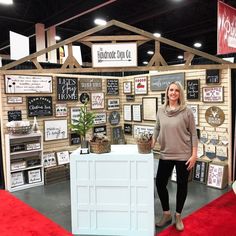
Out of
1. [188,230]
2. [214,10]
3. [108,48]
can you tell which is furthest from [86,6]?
[188,230]

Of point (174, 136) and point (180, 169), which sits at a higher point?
point (174, 136)

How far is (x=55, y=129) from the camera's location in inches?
201

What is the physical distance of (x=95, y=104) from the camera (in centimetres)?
565

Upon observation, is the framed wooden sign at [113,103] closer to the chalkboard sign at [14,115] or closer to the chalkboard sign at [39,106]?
the chalkboard sign at [39,106]

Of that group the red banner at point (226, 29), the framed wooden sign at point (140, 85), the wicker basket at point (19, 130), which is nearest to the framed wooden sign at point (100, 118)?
the framed wooden sign at point (140, 85)

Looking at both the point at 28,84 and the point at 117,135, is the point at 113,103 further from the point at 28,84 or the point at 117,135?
the point at 28,84

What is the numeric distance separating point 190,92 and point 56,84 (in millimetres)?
2457

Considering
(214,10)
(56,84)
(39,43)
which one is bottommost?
(56,84)

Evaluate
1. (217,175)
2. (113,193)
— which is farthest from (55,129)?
(217,175)

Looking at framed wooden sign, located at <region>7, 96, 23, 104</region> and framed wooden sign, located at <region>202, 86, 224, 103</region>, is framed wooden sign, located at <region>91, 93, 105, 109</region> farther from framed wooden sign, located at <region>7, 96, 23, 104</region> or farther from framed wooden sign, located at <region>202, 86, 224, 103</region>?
framed wooden sign, located at <region>202, 86, 224, 103</region>

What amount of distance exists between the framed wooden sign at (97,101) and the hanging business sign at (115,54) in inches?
85.9

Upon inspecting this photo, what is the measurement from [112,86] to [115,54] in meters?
2.48

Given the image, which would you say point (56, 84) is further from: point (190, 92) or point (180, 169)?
point (180, 169)

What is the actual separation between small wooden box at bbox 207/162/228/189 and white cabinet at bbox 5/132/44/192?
288cm
